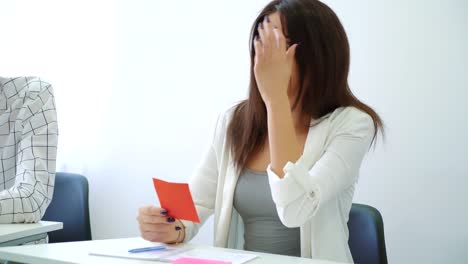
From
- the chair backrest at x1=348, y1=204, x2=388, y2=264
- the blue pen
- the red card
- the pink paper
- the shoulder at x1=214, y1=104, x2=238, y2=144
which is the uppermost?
the shoulder at x1=214, y1=104, x2=238, y2=144

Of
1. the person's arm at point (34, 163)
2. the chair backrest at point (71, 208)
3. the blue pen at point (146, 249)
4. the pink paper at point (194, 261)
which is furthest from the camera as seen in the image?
the chair backrest at point (71, 208)

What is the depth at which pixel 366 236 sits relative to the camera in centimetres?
149

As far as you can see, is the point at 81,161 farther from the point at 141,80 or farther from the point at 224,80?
the point at 224,80

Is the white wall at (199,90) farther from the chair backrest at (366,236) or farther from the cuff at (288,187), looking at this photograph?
the cuff at (288,187)

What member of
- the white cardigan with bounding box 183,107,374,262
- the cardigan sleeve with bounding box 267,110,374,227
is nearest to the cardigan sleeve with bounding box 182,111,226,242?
the white cardigan with bounding box 183,107,374,262

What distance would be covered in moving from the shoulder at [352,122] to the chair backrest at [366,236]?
266 millimetres

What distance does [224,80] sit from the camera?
2.40 metres

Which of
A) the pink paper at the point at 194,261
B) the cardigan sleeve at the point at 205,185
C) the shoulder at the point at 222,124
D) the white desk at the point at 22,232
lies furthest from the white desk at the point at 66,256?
the shoulder at the point at 222,124

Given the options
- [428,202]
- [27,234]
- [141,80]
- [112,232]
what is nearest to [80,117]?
[141,80]

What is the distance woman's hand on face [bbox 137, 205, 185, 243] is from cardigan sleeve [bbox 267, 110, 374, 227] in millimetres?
301

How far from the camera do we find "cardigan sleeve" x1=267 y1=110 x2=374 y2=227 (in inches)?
46.2

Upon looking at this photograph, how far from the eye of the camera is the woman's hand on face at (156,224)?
1.28 m

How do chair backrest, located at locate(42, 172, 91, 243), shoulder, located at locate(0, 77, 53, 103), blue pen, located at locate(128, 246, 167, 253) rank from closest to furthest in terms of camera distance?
blue pen, located at locate(128, 246, 167, 253) → shoulder, located at locate(0, 77, 53, 103) → chair backrest, located at locate(42, 172, 91, 243)

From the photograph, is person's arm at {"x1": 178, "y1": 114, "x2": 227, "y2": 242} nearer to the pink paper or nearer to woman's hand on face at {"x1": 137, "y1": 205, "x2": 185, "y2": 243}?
woman's hand on face at {"x1": 137, "y1": 205, "x2": 185, "y2": 243}
